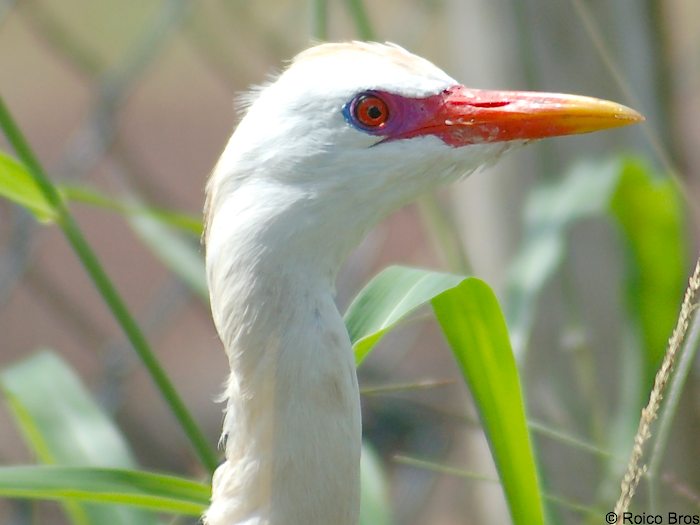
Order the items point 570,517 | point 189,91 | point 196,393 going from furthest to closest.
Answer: point 189,91 → point 196,393 → point 570,517

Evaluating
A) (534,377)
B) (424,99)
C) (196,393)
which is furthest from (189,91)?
(424,99)

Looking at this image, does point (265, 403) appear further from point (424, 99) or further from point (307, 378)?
point (424, 99)

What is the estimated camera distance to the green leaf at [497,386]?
649 millimetres

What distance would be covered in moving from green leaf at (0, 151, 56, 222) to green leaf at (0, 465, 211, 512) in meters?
0.18

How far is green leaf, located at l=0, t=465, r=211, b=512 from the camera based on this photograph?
678 mm

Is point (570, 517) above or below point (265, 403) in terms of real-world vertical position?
below

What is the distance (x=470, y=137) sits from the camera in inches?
29.8

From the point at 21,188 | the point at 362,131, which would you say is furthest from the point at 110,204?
the point at 362,131

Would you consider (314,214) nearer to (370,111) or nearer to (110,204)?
(370,111)

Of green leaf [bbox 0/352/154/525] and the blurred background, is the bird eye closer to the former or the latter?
the blurred background

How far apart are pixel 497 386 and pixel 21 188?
1.11ft

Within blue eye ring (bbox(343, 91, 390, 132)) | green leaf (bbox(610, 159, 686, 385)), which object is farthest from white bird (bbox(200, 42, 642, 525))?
green leaf (bbox(610, 159, 686, 385))

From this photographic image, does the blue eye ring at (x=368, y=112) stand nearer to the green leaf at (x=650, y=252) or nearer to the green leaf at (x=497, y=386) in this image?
the green leaf at (x=497, y=386)

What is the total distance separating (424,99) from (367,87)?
0.04 metres
